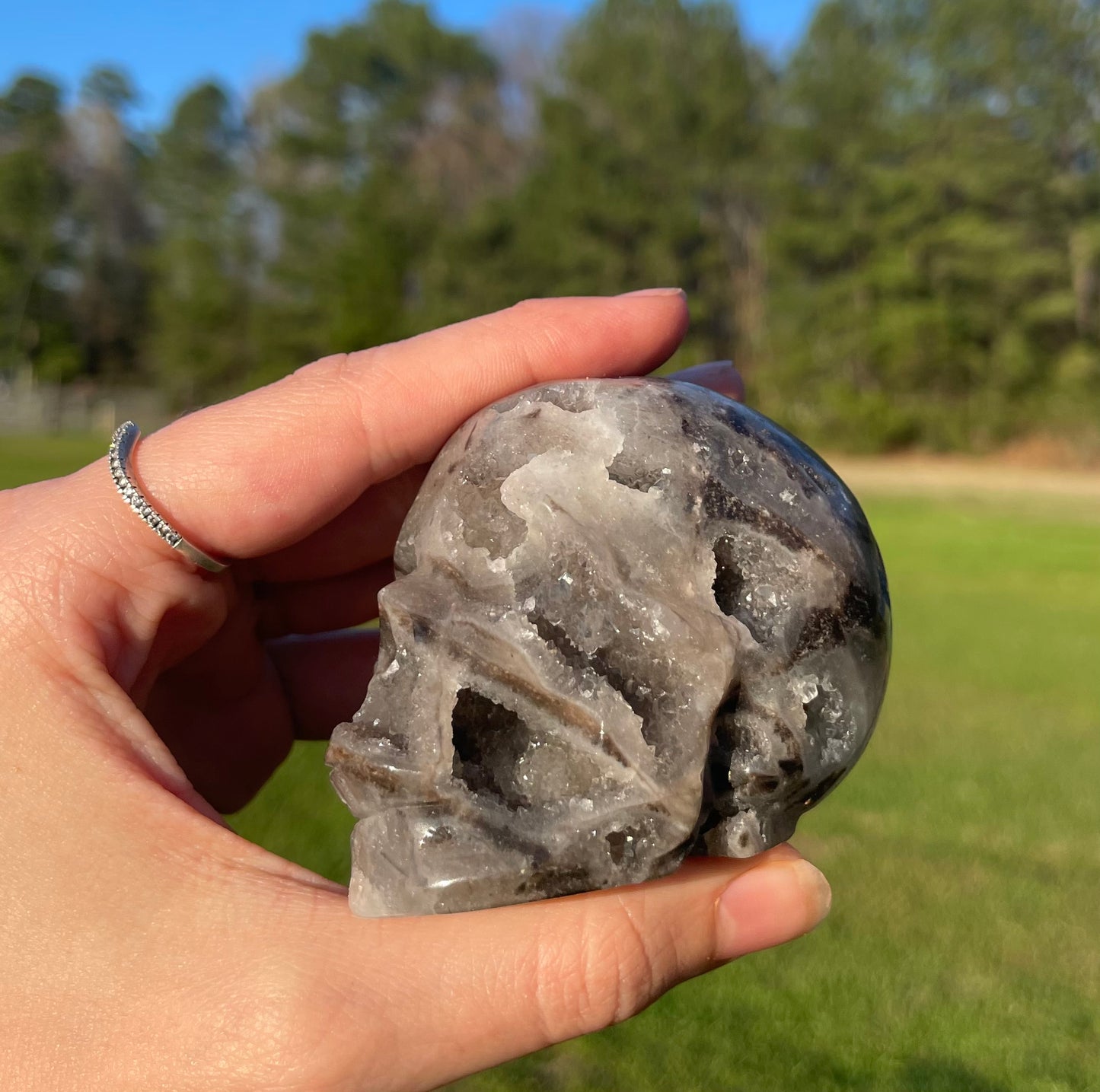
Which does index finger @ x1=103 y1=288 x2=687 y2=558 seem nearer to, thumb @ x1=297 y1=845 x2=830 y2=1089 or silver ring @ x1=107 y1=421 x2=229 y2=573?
silver ring @ x1=107 y1=421 x2=229 y2=573

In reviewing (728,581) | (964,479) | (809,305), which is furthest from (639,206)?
(728,581)

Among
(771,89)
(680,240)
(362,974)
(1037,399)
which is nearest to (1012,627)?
(362,974)

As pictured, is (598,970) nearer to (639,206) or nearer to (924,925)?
(924,925)

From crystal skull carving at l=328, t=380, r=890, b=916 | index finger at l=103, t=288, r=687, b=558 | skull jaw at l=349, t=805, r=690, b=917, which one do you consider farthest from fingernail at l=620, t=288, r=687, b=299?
skull jaw at l=349, t=805, r=690, b=917

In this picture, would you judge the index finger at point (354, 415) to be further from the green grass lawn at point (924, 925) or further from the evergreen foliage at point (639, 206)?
the evergreen foliage at point (639, 206)

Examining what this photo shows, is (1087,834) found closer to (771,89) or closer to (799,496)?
(799,496)

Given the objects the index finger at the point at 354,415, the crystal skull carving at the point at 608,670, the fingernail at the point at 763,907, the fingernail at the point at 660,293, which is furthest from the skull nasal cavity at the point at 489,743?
the fingernail at the point at 660,293

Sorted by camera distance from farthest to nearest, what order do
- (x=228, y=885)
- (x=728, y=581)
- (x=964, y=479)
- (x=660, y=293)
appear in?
(x=964, y=479) → (x=660, y=293) → (x=728, y=581) → (x=228, y=885)
